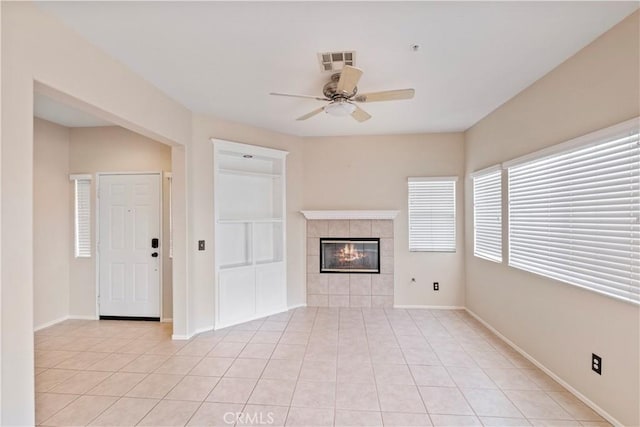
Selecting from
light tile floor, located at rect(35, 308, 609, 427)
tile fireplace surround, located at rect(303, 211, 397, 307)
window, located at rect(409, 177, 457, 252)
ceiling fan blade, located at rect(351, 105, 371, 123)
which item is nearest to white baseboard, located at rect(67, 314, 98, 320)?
light tile floor, located at rect(35, 308, 609, 427)

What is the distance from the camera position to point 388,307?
183 inches

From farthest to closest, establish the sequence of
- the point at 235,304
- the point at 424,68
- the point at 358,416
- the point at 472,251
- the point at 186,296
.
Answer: the point at 472,251 < the point at 235,304 < the point at 186,296 < the point at 424,68 < the point at 358,416

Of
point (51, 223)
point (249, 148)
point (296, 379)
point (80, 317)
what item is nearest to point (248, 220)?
point (249, 148)

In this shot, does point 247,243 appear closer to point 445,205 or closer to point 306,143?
point 306,143

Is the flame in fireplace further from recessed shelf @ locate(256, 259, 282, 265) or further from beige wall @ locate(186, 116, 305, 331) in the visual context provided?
beige wall @ locate(186, 116, 305, 331)

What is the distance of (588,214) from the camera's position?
7.22 feet

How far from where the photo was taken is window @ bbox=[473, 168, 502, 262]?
354 cm

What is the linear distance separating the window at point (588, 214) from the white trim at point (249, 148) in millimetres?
3123

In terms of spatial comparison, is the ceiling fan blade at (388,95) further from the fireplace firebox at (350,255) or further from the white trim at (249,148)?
the fireplace firebox at (350,255)

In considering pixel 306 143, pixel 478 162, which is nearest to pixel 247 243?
pixel 306 143

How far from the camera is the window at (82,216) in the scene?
4.24 meters

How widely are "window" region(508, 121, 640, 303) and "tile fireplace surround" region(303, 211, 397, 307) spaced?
1.99 m

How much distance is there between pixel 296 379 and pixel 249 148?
117 inches

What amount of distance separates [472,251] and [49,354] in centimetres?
531
